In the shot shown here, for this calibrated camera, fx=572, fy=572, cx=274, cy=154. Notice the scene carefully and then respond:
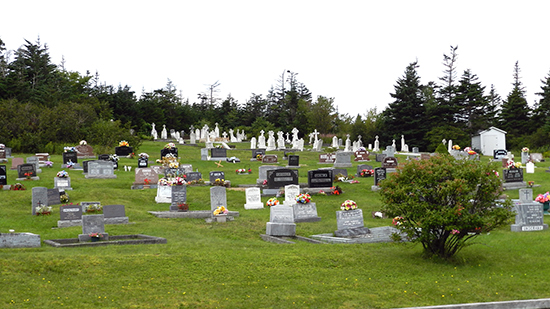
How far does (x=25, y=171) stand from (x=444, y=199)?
23.3m

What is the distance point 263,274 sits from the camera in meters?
11.5

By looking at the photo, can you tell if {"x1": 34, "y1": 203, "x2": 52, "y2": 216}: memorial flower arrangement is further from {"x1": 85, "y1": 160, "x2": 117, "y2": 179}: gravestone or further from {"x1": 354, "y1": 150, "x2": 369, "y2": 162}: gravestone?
{"x1": 354, "y1": 150, "x2": 369, "y2": 162}: gravestone

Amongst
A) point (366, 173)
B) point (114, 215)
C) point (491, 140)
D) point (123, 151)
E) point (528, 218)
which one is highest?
point (491, 140)

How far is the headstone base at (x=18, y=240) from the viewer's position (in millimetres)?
13422

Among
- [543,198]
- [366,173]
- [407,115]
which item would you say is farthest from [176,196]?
[407,115]

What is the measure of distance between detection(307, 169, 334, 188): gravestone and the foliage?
13.5m

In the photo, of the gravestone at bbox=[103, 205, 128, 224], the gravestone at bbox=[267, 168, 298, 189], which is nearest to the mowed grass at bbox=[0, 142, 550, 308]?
the gravestone at bbox=[103, 205, 128, 224]

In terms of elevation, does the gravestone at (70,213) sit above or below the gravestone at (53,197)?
below

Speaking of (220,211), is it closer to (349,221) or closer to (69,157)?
(349,221)

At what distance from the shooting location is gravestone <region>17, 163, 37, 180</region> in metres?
28.9

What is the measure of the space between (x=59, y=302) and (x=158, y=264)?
256cm

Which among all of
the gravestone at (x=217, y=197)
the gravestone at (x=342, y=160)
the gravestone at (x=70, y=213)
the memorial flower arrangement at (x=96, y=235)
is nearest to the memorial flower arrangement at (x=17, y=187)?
the gravestone at (x=70, y=213)

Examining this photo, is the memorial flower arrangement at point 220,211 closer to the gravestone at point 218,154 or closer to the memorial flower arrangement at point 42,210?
the memorial flower arrangement at point 42,210

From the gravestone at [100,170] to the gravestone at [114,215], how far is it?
12026 millimetres
